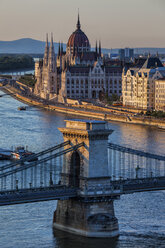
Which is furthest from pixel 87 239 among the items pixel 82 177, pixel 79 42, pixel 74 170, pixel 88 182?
pixel 79 42

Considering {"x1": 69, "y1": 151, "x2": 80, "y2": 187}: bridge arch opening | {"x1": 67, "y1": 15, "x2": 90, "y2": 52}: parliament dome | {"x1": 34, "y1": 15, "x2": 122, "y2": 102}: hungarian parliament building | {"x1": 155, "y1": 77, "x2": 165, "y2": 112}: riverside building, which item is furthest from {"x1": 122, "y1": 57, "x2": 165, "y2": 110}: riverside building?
{"x1": 69, "y1": 151, "x2": 80, "y2": 187}: bridge arch opening

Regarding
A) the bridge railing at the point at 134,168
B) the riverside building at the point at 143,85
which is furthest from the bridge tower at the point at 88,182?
the riverside building at the point at 143,85

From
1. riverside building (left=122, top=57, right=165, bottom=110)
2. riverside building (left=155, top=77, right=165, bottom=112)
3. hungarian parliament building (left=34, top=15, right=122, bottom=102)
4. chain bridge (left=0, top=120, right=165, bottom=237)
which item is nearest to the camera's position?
chain bridge (left=0, top=120, right=165, bottom=237)

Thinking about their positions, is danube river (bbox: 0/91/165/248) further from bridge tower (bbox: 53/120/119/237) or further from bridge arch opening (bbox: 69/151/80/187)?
bridge arch opening (bbox: 69/151/80/187)

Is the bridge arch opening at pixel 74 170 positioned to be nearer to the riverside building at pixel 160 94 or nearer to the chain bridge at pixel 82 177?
the chain bridge at pixel 82 177

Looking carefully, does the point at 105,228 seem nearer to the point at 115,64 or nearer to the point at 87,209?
the point at 87,209

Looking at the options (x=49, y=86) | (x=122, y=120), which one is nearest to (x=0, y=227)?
(x=122, y=120)

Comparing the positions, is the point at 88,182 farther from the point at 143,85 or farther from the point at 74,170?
the point at 143,85
